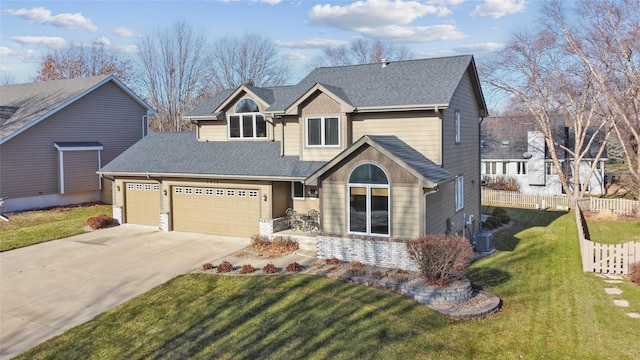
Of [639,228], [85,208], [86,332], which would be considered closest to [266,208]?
[86,332]

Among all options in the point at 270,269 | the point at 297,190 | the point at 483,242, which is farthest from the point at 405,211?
the point at 297,190

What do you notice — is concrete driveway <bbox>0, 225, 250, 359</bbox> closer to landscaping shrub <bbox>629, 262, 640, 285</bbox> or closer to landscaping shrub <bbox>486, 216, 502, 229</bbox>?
landscaping shrub <bbox>629, 262, 640, 285</bbox>

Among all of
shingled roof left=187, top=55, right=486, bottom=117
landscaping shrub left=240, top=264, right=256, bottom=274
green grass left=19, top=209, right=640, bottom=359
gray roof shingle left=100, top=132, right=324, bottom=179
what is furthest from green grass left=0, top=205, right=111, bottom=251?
landscaping shrub left=240, top=264, right=256, bottom=274

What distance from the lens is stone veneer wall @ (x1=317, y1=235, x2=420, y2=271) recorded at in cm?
1394

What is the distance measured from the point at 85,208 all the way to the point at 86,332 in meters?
17.5

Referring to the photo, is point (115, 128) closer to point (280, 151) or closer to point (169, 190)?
point (169, 190)

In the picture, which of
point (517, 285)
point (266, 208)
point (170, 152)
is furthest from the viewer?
point (170, 152)

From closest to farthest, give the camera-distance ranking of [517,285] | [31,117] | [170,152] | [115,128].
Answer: [517,285] < [170,152] < [31,117] < [115,128]

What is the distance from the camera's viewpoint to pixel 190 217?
2006 centimetres

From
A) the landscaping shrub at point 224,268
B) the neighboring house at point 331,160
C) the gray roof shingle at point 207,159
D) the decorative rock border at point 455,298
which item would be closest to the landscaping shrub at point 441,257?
the decorative rock border at point 455,298

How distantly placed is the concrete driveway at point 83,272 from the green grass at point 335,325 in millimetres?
757

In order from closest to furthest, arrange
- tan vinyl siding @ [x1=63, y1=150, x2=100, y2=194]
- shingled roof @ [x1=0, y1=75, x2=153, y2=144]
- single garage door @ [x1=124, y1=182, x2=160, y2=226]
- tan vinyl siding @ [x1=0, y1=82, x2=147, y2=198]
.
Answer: single garage door @ [x1=124, y1=182, x2=160, y2=226] < tan vinyl siding @ [x1=0, y1=82, x2=147, y2=198] < shingled roof @ [x1=0, y1=75, x2=153, y2=144] < tan vinyl siding @ [x1=63, y1=150, x2=100, y2=194]

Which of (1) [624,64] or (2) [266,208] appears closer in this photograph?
(2) [266,208]

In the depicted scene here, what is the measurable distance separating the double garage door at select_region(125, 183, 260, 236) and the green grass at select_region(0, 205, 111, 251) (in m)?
2.93
